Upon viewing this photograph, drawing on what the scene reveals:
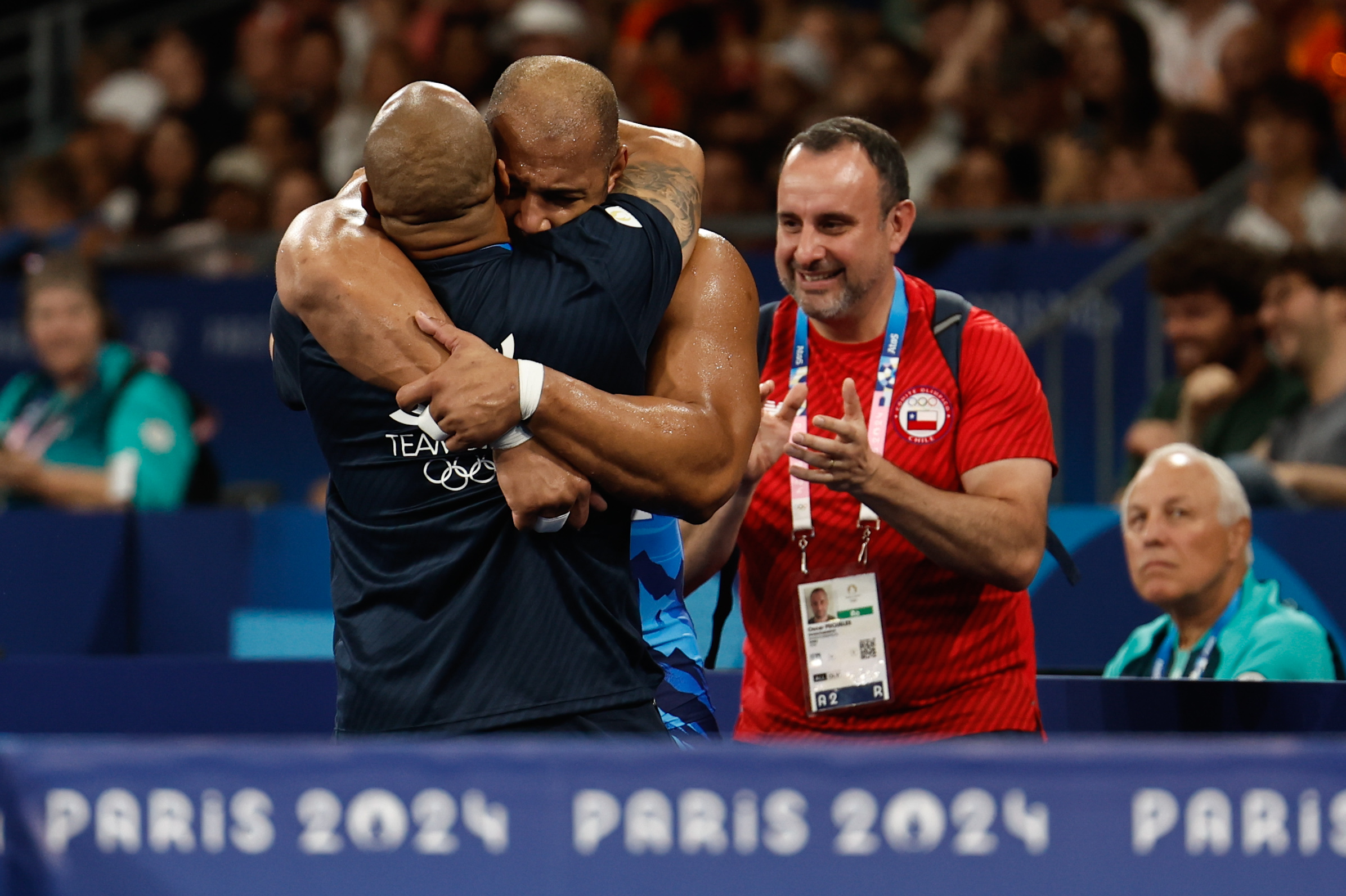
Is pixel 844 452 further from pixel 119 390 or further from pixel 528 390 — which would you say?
pixel 119 390

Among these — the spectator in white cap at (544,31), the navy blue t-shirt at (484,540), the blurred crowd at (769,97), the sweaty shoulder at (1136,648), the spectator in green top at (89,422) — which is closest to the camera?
the navy blue t-shirt at (484,540)

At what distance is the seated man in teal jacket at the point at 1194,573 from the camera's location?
3748 millimetres

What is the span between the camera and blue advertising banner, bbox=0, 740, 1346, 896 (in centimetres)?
150

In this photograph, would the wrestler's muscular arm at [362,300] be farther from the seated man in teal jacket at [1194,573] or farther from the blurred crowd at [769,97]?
the blurred crowd at [769,97]

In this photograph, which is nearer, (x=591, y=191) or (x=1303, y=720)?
(x=591, y=191)

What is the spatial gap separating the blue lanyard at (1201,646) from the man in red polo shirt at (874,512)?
0.71 meters

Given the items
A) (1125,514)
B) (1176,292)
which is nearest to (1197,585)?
(1125,514)

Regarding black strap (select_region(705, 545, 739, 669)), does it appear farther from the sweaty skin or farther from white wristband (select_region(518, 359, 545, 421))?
white wristband (select_region(518, 359, 545, 421))

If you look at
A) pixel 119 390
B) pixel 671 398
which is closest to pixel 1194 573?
pixel 671 398

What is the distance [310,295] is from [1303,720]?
2181 millimetres

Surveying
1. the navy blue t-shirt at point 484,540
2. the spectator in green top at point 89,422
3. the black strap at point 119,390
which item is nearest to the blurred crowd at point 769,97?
the spectator in green top at point 89,422

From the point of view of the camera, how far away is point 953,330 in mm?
3234

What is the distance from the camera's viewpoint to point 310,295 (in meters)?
2.28

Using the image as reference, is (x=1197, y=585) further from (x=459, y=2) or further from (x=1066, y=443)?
(x=459, y=2)
